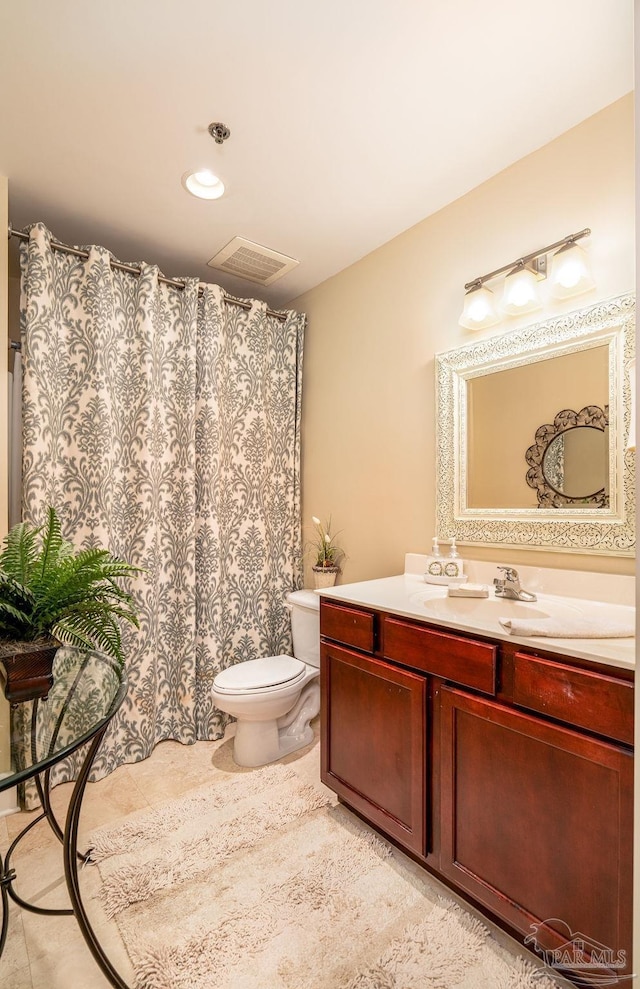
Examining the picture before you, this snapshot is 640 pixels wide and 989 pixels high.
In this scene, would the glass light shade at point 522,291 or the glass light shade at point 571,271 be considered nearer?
the glass light shade at point 571,271

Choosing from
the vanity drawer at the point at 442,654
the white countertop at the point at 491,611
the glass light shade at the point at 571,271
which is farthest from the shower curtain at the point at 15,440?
the glass light shade at the point at 571,271

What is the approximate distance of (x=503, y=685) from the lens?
4.05ft

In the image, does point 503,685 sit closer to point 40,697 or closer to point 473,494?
point 473,494

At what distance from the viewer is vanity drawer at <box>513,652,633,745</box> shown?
101 cm

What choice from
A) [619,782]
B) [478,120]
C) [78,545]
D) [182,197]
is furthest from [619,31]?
[78,545]

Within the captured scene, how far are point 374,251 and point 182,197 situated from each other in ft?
3.32

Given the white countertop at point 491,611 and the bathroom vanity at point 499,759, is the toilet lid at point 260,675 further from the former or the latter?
the white countertop at point 491,611

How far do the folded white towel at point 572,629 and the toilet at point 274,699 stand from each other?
130 centimetres

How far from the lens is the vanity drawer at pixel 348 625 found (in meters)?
1.61

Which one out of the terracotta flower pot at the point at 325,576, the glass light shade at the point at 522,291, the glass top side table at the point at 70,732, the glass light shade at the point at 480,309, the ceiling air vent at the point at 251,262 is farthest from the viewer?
the terracotta flower pot at the point at 325,576

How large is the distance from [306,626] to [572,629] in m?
1.59

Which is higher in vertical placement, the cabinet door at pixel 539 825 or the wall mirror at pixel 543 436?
the wall mirror at pixel 543 436

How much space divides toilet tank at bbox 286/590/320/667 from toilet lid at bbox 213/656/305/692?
0.37 feet

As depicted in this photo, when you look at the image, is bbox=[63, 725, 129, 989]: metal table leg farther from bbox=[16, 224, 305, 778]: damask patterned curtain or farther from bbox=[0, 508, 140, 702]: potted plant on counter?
bbox=[16, 224, 305, 778]: damask patterned curtain
